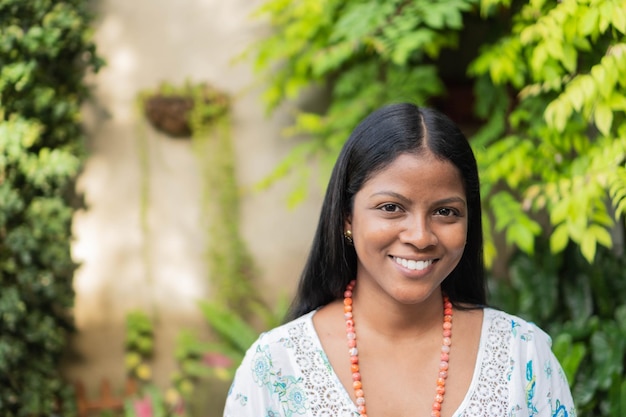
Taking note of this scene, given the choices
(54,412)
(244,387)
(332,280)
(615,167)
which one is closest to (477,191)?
(332,280)

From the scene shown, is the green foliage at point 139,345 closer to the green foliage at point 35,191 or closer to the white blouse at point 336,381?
the green foliage at point 35,191

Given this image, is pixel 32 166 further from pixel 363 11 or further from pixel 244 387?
pixel 244 387

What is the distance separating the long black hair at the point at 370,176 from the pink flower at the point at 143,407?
8.06 feet

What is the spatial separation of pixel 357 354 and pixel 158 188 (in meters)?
2.95

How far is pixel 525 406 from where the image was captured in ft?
6.68

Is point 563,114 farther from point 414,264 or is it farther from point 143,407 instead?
point 143,407

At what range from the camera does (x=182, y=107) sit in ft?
15.6

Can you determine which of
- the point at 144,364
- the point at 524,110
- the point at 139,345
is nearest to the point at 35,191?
the point at 139,345

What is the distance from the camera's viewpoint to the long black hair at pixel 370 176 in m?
1.99

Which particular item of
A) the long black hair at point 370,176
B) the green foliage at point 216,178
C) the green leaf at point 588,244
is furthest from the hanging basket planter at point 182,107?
the long black hair at point 370,176

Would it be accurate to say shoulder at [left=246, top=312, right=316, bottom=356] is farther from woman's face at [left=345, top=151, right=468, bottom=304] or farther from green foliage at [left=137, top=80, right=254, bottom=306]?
green foliage at [left=137, top=80, right=254, bottom=306]

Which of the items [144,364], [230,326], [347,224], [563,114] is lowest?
[144,364]

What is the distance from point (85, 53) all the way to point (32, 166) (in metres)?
0.90

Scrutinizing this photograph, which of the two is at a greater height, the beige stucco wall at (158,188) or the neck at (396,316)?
the beige stucco wall at (158,188)
